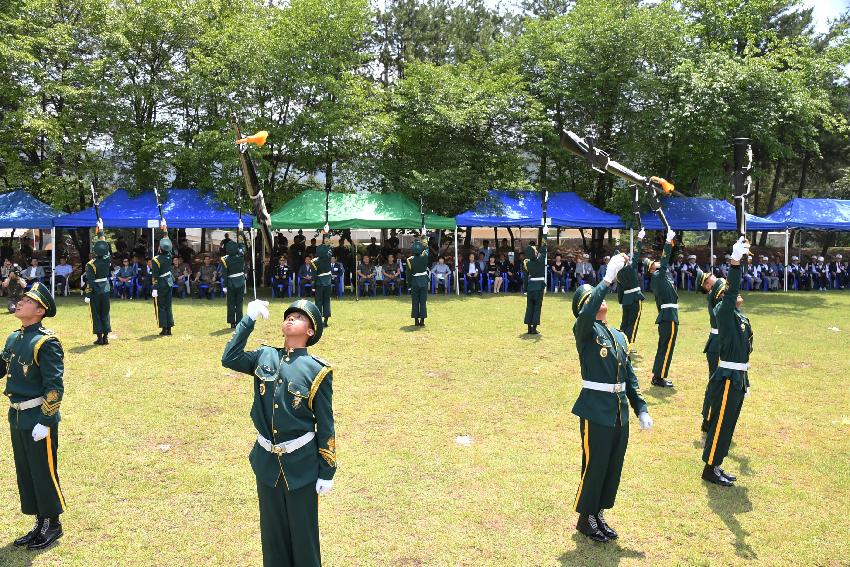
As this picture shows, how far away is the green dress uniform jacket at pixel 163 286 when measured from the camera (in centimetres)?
1346

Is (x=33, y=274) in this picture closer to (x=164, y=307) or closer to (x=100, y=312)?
(x=164, y=307)

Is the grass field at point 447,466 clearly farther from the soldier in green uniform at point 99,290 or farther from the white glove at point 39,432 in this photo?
the white glove at point 39,432

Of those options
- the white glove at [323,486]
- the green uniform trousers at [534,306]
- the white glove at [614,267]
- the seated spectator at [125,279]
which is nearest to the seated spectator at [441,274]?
the green uniform trousers at [534,306]

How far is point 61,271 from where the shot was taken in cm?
2022

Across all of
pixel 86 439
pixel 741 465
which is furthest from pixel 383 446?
pixel 741 465

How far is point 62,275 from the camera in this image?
2022cm

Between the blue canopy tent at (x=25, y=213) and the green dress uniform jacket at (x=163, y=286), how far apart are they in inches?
312

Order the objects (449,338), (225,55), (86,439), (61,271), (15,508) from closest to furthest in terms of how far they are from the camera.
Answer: (15,508) < (86,439) < (449,338) < (61,271) < (225,55)

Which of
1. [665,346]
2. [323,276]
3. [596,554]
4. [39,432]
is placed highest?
[323,276]

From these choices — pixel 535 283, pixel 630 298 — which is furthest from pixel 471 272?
pixel 630 298

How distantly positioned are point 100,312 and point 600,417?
1083cm

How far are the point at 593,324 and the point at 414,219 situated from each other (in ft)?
54.7

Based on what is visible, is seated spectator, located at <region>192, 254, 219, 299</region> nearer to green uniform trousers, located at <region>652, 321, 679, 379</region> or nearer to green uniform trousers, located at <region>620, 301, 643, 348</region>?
green uniform trousers, located at <region>620, 301, 643, 348</region>

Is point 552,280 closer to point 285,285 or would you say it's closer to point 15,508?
point 285,285
